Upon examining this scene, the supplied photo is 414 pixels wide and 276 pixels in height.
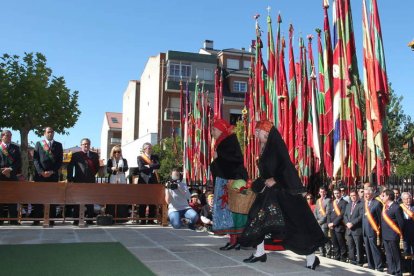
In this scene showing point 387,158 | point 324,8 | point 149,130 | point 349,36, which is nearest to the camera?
point 387,158

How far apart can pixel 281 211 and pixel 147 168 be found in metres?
5.90

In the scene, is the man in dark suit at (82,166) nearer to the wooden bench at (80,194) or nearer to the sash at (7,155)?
the wooden bench at (80,194)

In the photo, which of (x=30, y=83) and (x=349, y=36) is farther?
(x=30, y=83)

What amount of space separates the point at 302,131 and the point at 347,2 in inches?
174

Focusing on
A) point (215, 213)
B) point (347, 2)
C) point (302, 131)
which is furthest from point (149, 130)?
point (215, 213)

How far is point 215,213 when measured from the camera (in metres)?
6.56

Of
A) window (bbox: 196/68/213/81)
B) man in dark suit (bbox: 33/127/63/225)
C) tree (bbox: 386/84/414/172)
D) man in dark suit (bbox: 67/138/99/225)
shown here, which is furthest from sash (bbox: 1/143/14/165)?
window (bbox: 196/68/213/81)

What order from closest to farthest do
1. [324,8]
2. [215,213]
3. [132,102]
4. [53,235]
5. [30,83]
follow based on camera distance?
[215,213] < [53,235] < [324,8] < [30,83] < [132,102]

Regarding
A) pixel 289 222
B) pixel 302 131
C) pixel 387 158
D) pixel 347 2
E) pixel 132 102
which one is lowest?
pixel 289 222

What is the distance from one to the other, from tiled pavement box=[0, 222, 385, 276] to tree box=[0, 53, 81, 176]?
13.9m

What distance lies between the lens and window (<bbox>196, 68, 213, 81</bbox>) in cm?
4612

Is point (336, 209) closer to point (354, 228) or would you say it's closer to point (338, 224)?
point (338, 224)

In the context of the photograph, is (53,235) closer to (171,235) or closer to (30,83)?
(171,235)

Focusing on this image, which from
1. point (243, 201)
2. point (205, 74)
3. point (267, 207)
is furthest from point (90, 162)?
point (205, 74)
